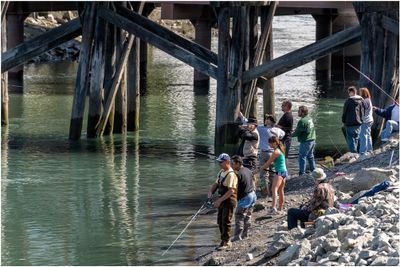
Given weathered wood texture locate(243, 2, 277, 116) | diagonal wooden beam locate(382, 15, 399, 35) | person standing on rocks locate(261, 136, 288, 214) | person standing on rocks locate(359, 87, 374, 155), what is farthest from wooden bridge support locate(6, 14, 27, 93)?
person standing on rocks locate(261, 136, 288, 214)

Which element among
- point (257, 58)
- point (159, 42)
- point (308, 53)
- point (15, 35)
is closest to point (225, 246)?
point (308, 53)

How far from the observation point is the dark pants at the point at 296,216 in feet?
48.0

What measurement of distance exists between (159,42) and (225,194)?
10.5 meters

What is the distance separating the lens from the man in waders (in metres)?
14.5

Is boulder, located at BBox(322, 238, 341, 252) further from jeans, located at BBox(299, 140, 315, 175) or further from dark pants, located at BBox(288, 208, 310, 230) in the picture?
jeans, located at BBox(299, 140, 315, 175)

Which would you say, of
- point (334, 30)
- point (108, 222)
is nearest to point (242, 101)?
point (108, 222)

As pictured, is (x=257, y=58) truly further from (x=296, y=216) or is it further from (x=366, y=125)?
(x=296, y=216)

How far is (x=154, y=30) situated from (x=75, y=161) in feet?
12.3

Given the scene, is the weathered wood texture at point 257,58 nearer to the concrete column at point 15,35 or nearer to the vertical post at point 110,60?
the vertical post at point 110,60

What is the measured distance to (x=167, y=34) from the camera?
25.1 metres

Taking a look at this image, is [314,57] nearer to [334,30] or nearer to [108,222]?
[108,222]

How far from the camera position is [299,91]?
3622cm

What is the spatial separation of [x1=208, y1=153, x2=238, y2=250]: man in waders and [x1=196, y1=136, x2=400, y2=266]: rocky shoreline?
287 millimetres

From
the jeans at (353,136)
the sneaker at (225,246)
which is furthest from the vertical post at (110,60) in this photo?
the sneaker at (225,246)
